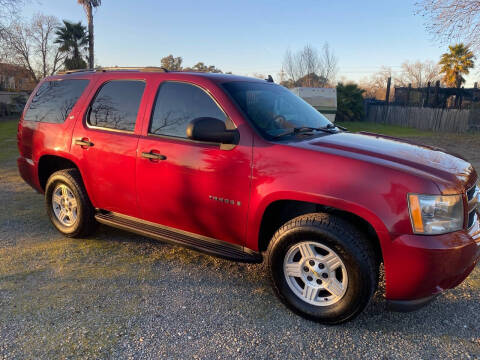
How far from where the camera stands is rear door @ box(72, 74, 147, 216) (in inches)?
147

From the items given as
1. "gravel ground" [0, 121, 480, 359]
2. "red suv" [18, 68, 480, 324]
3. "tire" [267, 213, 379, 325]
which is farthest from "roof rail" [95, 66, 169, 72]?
"tire" [267, 213, 379, 325]

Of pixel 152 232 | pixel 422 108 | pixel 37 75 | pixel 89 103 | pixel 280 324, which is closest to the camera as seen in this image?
pixel 280 324

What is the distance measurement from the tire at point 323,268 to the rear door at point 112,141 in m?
1.67

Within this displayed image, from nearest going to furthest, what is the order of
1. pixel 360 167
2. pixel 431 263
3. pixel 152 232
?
pixel 431 263, pixel 360 167, pixel 152 232

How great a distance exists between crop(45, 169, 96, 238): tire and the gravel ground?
320mm

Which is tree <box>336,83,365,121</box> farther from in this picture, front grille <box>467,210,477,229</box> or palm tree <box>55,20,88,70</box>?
front grille <box>467,210,477,229</box>

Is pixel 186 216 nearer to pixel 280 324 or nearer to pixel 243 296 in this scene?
pixel 243 296

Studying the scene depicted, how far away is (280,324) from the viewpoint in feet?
9.54

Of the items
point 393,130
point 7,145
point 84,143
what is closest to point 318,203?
point 84,143

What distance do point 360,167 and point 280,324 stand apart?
1.34m

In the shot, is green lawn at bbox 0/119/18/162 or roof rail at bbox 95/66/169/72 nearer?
roof rail at bbox 95/66/169/72

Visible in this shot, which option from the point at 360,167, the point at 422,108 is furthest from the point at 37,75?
the point at 360,167

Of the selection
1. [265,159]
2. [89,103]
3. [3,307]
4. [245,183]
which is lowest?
[3,307]

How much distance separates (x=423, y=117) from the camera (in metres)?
25.2
